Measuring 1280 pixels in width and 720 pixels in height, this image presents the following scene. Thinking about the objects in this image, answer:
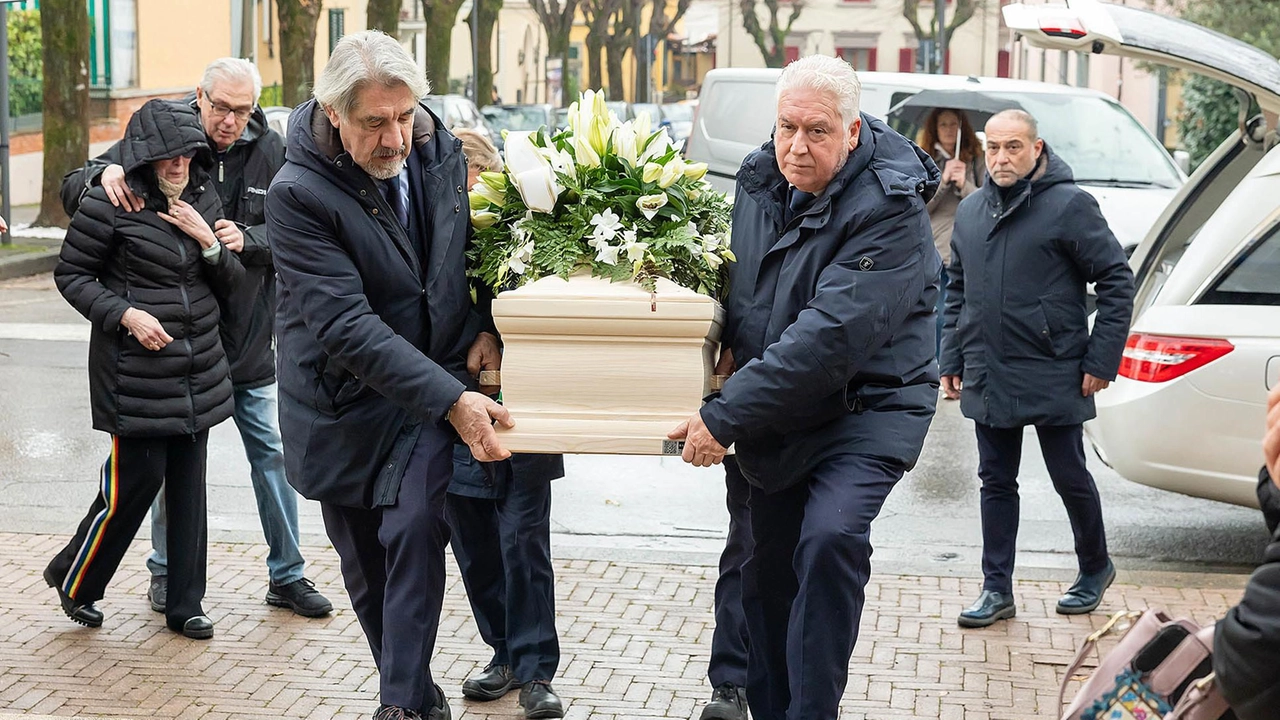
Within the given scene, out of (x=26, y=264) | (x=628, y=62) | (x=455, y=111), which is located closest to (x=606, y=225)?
(x=26, y=264)

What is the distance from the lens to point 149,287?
5.49 meters

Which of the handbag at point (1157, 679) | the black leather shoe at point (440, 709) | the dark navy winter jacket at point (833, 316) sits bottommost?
the black leather shoe at point (440, 709)

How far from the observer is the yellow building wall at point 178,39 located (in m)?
34.8

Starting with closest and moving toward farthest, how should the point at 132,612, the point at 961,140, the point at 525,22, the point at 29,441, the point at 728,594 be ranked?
the point at 728,594 → the point at 132,612 → the point at 29,441 → the point at 961,140 → the point at 525,22

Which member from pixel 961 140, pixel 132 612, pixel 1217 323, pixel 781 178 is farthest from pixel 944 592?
pixel 961 140

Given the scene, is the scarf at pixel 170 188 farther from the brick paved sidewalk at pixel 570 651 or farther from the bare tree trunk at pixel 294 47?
the bare tree trunk at pixel 294 47

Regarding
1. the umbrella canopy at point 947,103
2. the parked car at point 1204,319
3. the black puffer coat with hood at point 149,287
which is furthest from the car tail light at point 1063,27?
the umbrella canopy at point 947,103

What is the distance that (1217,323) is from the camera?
21.3ft

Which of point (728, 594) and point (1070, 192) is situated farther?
point (1070, 192)

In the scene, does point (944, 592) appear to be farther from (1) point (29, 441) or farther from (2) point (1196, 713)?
(1) point (29, 441)

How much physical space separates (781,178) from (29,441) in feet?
20.4

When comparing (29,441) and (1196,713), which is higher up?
(1196,713)

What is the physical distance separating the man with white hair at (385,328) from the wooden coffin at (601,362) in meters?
0.14

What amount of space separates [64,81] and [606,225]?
1735 centimetres
